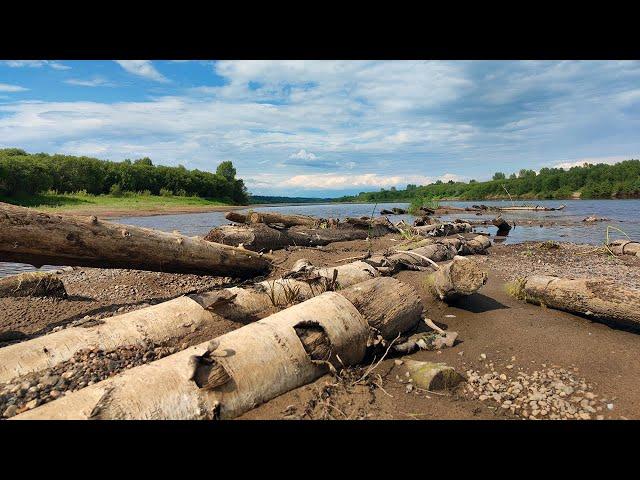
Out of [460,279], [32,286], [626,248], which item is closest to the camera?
[460,279]

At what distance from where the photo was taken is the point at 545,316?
6.06 metres

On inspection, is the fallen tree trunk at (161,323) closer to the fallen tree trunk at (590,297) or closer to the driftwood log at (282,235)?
the fallen tree trunk at (590,297)

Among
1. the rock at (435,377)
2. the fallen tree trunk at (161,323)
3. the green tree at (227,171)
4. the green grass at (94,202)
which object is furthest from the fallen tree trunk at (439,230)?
the green tree at (227,171)

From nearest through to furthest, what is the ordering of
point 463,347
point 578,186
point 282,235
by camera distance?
point 463,347
point 282,235
point 578,186

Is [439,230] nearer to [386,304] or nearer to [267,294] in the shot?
[267,294]

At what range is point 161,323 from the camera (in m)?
4.95

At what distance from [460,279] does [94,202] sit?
43.9m

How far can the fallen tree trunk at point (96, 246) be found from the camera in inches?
223

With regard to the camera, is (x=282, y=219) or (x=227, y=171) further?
(x=227, y=171)

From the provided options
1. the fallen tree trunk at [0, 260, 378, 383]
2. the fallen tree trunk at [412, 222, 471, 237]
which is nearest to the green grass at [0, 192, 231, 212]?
the fallen tree trunk at [412, 222, 471, 237]

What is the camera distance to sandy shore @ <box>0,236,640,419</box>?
3676 millimetres

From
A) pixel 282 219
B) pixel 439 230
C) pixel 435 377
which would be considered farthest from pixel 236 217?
pixel 439 230
